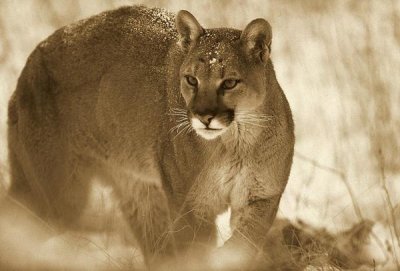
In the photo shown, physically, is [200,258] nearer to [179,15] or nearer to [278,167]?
[278,167]

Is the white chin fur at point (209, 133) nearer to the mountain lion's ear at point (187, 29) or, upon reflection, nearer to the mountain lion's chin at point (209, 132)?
the mountain lion's chin at point (209, 132)

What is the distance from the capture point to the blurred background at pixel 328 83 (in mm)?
5977

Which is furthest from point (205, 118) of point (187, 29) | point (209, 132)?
point (187, 29)

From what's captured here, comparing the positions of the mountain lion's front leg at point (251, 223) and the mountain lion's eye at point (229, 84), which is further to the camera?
the mountain lion's front leg at point (251, 223)

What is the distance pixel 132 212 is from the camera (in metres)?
6.18

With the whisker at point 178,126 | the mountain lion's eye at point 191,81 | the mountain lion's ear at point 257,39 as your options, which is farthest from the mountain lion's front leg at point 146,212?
the mountain lion's ear at point 257,39

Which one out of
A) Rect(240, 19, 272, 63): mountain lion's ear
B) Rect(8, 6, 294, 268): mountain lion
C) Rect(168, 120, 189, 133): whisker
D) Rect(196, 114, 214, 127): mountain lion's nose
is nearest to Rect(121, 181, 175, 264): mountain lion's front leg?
Rect(8, 6, 294, 268): mountain lion

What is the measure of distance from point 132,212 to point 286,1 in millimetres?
3595

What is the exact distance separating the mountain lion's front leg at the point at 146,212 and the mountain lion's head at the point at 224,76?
3.84 feet

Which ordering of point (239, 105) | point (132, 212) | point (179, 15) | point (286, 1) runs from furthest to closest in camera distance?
point (286, 1), point (132, 212), point (179, 15), point (239, 105)

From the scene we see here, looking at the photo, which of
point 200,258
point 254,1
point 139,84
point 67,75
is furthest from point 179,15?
point 254,1

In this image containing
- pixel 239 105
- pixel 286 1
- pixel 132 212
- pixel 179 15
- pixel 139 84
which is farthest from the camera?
pixel 286 1

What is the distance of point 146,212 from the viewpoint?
599cm

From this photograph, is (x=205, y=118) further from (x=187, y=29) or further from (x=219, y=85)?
(x=187, y=29)
